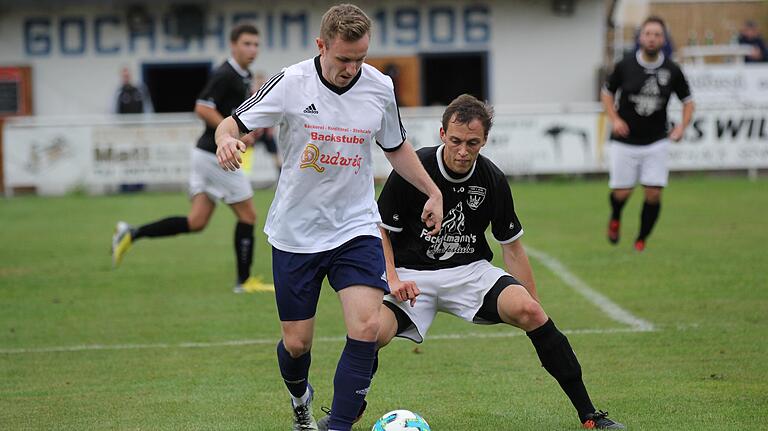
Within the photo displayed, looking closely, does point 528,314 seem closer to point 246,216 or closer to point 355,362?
point 355,362

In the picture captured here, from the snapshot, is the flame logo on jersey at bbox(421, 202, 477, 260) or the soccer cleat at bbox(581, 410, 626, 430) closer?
the soccer cleat at bbox(581, 410, 626, 430)

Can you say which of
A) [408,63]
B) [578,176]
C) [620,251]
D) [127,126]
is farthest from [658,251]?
[408,63]

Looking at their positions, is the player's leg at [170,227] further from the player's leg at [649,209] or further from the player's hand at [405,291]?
the player's hand at [405,291]

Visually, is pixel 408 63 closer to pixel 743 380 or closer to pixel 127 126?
pixel 127 126

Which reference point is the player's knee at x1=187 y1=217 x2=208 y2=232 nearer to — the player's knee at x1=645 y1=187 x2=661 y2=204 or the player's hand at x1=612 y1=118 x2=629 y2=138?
the player's hand at x1=612 y1=118 x2=629 y2=138

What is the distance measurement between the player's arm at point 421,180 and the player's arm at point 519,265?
23.7 inches

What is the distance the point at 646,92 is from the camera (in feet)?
39.4

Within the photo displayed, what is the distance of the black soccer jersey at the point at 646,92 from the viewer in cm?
1199

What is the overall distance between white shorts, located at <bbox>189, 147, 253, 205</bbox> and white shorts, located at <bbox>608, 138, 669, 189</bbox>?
3835 mm

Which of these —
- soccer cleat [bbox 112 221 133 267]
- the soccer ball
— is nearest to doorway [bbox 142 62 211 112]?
soccer cleat [bbox 112 221 133 267]

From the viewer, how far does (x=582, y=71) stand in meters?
26.5

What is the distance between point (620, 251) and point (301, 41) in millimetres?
15195

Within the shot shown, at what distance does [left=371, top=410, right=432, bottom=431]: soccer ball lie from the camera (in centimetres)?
541

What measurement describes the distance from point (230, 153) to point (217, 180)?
5393 millimetres
